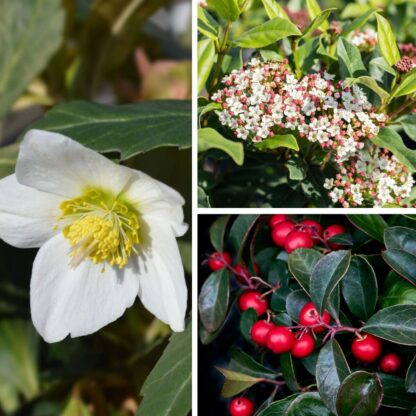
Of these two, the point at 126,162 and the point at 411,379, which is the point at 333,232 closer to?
the point at 411,379

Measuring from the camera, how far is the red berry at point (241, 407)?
783mm

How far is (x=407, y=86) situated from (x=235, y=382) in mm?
378

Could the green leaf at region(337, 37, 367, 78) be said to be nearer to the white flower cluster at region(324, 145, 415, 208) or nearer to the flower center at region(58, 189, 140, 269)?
the white flower cluster at region(324, 145, 415, 208)

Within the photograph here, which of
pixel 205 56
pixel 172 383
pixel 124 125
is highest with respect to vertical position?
pixel 205 56

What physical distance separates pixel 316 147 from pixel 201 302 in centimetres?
22

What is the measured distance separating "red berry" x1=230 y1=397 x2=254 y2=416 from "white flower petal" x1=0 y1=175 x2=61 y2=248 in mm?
308

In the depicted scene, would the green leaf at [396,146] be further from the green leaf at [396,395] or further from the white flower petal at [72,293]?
the white flower petal at [72,293]

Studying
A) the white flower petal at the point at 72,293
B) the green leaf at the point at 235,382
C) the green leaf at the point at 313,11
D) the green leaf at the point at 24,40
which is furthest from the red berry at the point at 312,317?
the green leaf at the point at 24,40

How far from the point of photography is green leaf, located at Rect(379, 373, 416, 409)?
0.71m

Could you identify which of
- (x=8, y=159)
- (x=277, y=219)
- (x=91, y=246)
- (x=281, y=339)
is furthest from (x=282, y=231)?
(x=8, y=159)

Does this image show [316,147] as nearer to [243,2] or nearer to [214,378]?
[243,2]

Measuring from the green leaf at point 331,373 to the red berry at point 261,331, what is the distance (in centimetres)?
8

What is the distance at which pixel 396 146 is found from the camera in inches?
29.6

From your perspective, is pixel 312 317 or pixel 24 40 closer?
pixel 312 317
